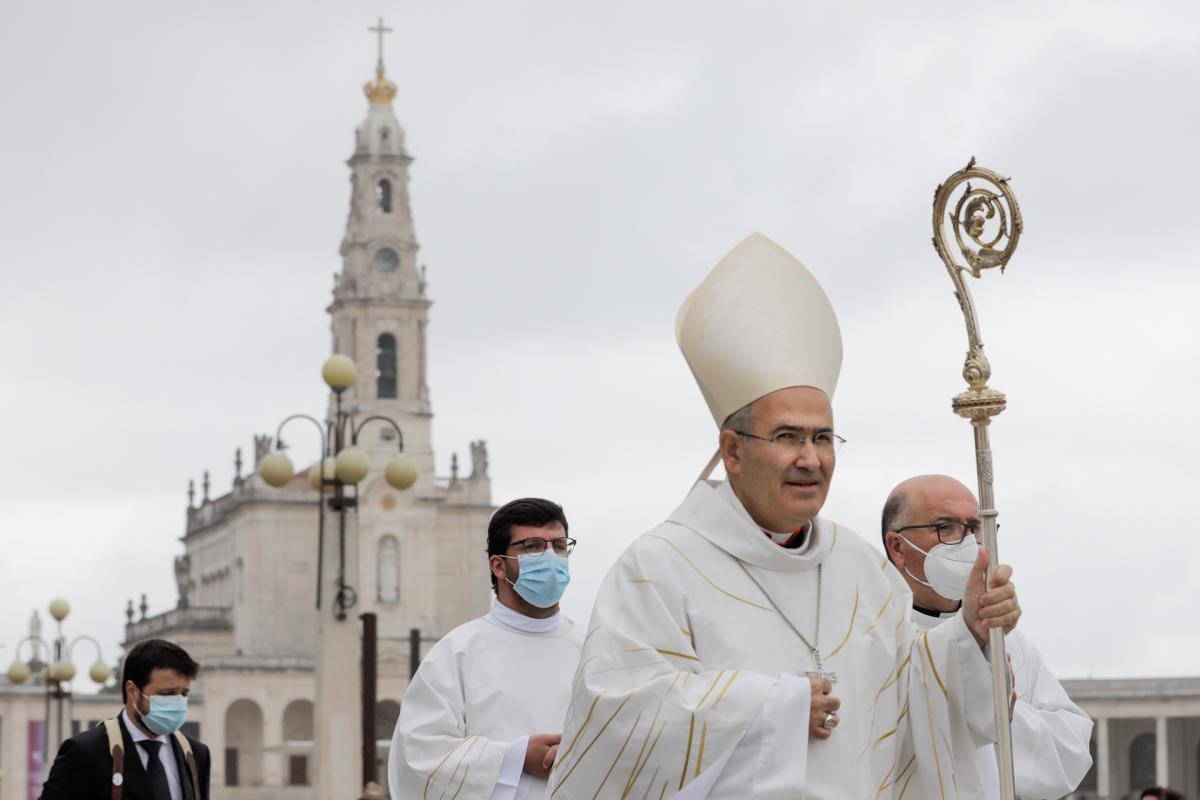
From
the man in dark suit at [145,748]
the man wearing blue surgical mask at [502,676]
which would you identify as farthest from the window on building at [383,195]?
the man wearing blue surgical mask at [502,676]

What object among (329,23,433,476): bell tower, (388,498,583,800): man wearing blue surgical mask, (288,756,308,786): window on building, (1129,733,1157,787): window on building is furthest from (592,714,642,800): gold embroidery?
(1129,733,1157,787): window on building

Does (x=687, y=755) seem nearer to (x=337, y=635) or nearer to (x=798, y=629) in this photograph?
(x=798, y=629)

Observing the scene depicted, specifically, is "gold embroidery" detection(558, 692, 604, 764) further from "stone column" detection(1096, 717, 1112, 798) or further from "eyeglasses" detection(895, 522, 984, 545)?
"stone column" detection(1096, 717, 1112, 798)

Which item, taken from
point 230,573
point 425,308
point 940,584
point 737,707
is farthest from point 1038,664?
point 230,573

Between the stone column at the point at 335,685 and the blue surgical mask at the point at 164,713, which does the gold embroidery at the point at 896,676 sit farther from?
the stone column at the point at 335,685

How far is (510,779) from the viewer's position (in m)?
8.14

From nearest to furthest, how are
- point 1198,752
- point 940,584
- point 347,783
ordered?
point 940,584
point 347,783
point 1198,752

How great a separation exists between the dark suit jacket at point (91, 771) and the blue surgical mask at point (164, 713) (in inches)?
3.9

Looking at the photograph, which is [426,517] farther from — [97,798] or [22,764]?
[97,798]

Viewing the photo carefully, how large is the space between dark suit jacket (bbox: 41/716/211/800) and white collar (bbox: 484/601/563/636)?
1338 millimetres

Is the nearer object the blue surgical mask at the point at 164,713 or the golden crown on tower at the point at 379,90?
the blue surgical mask at the point at 164,713

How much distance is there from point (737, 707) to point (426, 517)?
89.4m

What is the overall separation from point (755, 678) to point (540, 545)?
8.18 ft

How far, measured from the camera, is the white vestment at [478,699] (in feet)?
27.3
